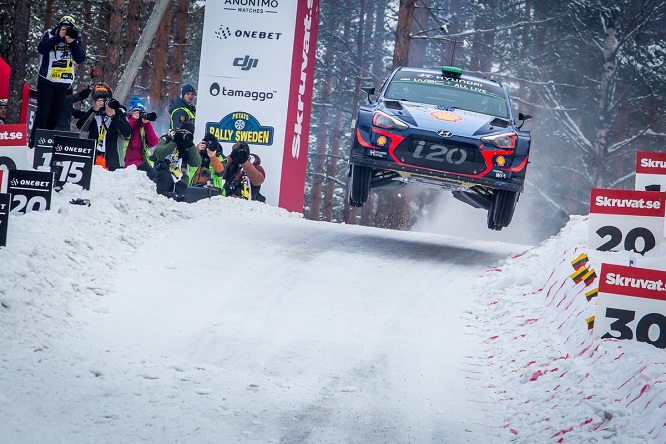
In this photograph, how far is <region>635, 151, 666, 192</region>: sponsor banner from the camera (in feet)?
30.6

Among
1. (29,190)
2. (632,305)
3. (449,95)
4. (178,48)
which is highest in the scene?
(178,48)

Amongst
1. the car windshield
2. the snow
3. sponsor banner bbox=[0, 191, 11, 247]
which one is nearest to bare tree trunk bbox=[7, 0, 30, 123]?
the snow

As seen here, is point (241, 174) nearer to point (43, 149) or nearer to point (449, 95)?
point (449, 95)

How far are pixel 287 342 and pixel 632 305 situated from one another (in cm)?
247

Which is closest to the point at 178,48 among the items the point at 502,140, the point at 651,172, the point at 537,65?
the point at 537,65

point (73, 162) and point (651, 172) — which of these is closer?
point (651, 172)

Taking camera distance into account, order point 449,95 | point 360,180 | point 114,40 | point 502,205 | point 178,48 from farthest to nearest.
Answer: point 178,48 → point 114,40 → point 449,95 → point 502,205 → point 360,180

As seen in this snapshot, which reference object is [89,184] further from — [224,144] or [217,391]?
[224,144]

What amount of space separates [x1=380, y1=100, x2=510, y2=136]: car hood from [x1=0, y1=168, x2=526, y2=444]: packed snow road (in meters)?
1.52

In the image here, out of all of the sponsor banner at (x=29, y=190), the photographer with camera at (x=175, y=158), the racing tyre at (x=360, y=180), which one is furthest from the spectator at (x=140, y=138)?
the sponsor banner at (x=29, y=190)

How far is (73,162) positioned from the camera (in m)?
10.3

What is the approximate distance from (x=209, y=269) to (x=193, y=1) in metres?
32.8

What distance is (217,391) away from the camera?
582cm

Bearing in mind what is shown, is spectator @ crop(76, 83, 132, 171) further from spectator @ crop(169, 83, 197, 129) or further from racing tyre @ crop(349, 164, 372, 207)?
racing tyre @ crop(349, 164, 372, 207)
